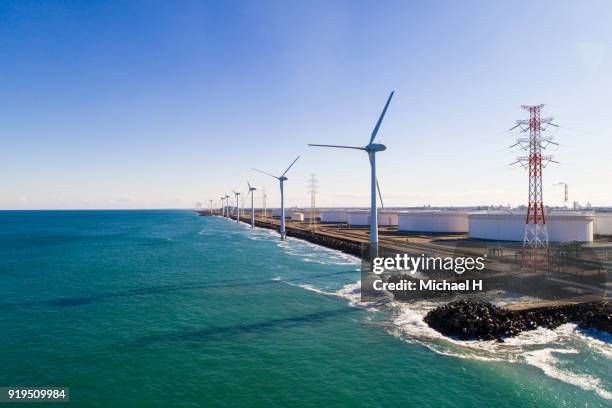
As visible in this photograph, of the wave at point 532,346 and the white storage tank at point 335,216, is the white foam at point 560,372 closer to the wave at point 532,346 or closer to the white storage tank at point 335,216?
the wave at point 532,346

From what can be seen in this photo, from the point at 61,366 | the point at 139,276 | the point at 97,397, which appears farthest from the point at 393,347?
the point at 139,276

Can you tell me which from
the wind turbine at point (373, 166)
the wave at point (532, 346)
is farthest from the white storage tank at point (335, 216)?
the wave at point (532, 346)

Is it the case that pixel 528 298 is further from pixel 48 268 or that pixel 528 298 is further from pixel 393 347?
pixel 48 268

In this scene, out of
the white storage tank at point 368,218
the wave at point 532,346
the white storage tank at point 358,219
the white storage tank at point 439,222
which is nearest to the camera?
the wave at point 532,346

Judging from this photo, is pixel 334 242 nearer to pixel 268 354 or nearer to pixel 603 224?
pixel 603 224

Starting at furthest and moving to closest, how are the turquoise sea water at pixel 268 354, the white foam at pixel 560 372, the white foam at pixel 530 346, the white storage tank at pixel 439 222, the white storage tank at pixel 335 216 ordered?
the white storage tank at pixel 335 216 < the white storage tank at pixel 439 222 < the white foam at pixel 530 346 < the white foam at pixel 560 372 < the turquoise sea water at pixel 268 354
